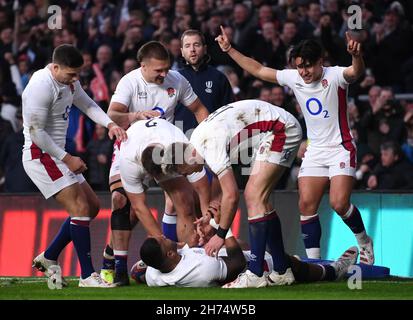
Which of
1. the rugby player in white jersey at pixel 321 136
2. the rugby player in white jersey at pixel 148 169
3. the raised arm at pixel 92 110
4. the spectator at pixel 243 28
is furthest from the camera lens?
the spectator at pixel 243 28

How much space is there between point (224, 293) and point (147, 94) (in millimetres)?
2863

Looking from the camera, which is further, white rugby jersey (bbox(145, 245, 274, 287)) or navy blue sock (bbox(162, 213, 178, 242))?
navy blue sock (bbox(162, 213, 178, 242))

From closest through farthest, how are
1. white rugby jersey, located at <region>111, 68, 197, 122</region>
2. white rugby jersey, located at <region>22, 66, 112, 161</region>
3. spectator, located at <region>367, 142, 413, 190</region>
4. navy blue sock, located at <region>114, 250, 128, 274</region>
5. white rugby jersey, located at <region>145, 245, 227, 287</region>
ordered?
white rugby jersey, located at <region>145, 245, 227, 287</region> < white rugby jersey, located at <region>22, 66, 112, 161</region> < navy blue sock, located at <region>114, 250, 128, 274</region> < white rugby jersey, located at <region>111, 68, 197, 122</region> < spectator, located at <region>367, 142, 413, 190</region>

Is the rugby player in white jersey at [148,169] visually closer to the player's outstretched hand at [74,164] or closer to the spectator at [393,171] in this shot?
the player's outstretched hand at [74,164]

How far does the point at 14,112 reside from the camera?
19.7 meters

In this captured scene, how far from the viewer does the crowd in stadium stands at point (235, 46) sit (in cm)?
1705

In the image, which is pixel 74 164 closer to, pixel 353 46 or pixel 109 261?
pixel 109 261

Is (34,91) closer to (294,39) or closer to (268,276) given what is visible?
(268,276)

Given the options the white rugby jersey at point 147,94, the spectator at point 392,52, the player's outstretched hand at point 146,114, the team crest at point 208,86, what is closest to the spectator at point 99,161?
the team crest at point 208,86

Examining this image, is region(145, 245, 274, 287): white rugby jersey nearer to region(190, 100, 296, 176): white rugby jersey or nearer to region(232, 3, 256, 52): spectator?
region(190, 100, 296, 176): white rugby jersey

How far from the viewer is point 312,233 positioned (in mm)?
13695

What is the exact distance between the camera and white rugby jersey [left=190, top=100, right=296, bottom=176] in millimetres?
11422

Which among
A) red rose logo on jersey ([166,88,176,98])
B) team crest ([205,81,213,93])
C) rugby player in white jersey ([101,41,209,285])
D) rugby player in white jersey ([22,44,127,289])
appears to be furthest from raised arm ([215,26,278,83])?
rugby player in white jersey ([22,44,127,289])
